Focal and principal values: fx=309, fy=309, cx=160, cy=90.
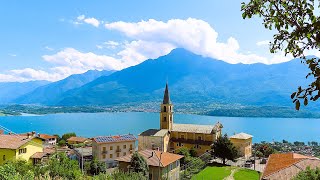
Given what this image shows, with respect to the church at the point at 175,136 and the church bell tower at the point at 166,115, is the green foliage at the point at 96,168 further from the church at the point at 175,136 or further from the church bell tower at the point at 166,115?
the church bell tower at the point at 166,115

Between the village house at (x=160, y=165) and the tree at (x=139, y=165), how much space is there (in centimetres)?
92

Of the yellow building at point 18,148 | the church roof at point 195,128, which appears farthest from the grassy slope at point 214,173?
the yellow building at point 18,148

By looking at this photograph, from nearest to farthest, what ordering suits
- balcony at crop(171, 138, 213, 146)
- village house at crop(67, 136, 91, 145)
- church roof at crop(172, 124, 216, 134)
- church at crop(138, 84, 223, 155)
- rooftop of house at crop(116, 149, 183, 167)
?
rooftop of house at crop(116, 149, 183, 167) → balcony at crop(171, 138, 213, 146) → church at crop(138, 84, 223, 155) → church roof at crop(172, 124, 216, 134) → village house at crop(67, 136, 91, 145)

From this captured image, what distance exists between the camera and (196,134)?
4897 cm

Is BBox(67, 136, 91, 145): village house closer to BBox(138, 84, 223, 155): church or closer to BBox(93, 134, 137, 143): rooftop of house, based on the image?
BBox(93, 134, 137, 143): rooftop of house

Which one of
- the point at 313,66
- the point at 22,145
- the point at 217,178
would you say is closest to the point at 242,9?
the point at 313,66

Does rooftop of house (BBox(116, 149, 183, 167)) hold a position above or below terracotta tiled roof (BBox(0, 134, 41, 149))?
below

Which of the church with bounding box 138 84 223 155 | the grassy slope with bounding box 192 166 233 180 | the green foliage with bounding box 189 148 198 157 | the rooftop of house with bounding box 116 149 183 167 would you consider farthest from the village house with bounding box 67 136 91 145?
the grassy slope with bounding box 192 166 233 180

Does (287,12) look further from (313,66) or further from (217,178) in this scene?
(217,178)

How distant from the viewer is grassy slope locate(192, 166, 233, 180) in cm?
3069

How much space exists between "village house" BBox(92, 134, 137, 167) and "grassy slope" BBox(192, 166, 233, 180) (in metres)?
16.8

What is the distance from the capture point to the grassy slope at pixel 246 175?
29.7m

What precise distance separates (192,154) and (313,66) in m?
43.5

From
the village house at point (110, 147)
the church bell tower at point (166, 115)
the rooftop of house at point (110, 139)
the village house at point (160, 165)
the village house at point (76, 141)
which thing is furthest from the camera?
the village house at point (76, 141)
